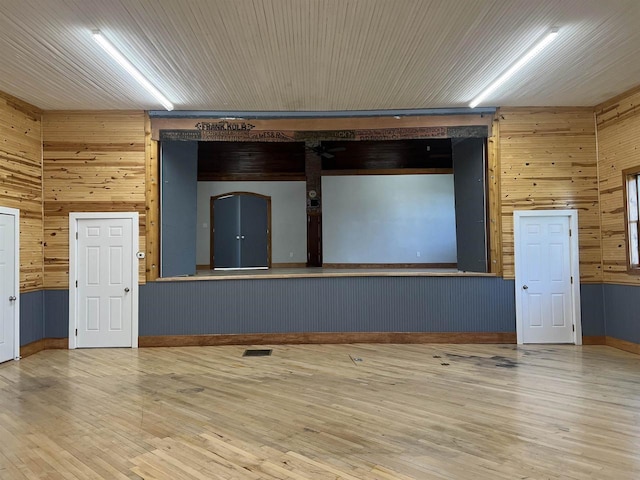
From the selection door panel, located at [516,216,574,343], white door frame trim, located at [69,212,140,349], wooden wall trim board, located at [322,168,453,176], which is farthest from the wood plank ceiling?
wooden wall trim board, located at [322,168,453,176]

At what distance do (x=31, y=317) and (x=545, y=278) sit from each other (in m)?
7.44

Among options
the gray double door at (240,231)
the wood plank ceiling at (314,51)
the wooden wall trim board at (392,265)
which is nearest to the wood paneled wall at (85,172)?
the wood plank ceiling at (314,51)

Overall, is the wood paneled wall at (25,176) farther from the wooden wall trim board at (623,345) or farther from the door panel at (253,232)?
the wooden wall trim board at (623,345)

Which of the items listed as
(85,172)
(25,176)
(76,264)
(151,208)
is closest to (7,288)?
(76,264)

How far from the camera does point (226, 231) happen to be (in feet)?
41.0

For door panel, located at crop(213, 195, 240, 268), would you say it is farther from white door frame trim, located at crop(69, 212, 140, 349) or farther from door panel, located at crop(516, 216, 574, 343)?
door panel, located at crop(516, 216, 574, 343)

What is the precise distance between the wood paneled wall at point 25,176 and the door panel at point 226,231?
21.7 feet

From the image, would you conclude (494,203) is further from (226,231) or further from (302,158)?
(226,231)

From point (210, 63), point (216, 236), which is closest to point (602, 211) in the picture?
point (210, 63)

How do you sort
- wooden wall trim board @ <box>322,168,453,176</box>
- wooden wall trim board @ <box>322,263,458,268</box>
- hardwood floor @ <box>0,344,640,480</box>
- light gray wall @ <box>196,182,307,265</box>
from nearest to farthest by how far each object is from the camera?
1. hardwood floor @ <box>0,344,640,480</box>
2. wooden wall trim board @ <box>322,263,458,268</box>
3. wooden wall trim board @ <box>322,168,453,176</box>
4. light gray wall @ <box>196,182,307,265</box>

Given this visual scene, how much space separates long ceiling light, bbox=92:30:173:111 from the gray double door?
6676 millimetres

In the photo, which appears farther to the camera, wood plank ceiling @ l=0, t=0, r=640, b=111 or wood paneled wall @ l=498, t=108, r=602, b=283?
wood paneled wall @ l=498, t=108, r=602, b=283

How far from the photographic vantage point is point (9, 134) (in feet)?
17.6

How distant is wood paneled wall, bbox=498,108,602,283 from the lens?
6.06 metres
